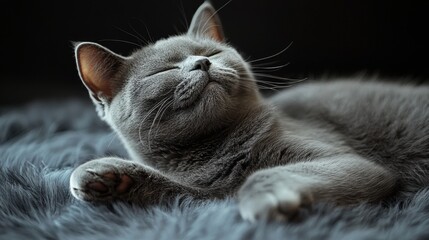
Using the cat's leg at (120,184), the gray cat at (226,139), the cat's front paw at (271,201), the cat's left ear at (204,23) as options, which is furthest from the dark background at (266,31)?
the cat's front paw at (271,201)

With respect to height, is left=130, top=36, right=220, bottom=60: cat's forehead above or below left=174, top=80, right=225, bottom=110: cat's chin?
above

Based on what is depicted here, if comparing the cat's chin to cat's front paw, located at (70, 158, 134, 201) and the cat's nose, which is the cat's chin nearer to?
the cat's nose

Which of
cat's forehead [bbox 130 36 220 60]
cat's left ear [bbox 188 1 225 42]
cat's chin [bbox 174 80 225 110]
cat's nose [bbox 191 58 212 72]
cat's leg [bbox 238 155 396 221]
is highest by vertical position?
cat's left ear [bbox 188 1 225 42]

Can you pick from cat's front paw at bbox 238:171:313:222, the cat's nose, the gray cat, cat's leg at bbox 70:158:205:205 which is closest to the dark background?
the gray cat

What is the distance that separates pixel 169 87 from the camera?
103 centimetres

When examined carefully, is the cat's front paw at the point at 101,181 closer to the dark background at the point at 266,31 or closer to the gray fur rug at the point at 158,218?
the gray fur rug at the point at 158,218

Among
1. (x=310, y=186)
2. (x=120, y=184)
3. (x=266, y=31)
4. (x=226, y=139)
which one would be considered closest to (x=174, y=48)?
(x=226, y=139)

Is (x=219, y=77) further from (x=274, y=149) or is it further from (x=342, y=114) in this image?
(x=342, y=114)

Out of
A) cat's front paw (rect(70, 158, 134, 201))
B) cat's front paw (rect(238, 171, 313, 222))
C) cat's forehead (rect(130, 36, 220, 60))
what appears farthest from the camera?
cat's forehead (rect(130, 36, 220, 60))

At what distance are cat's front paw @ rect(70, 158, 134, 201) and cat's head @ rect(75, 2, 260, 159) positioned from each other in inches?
6.5

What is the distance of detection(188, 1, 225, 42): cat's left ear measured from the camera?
4.23ft

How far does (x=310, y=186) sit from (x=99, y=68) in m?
0.57

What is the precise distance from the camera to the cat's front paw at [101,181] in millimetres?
889

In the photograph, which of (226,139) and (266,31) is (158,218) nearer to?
(226,139)
